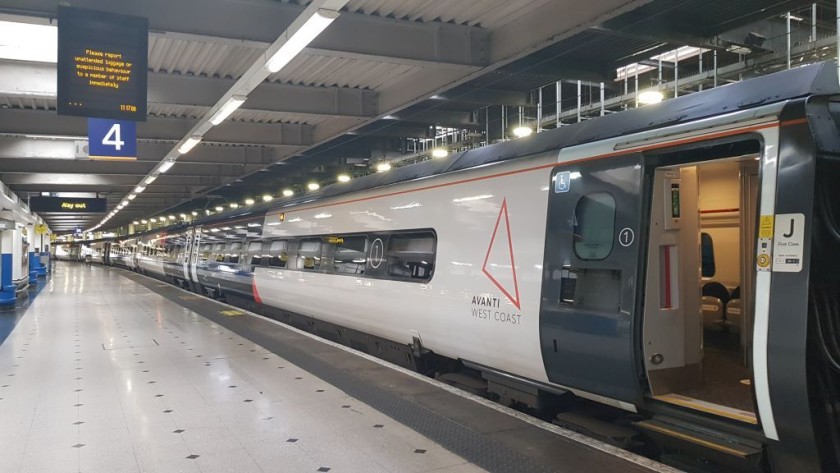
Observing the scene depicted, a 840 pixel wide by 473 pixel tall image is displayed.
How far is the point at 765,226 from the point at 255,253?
10698 mm

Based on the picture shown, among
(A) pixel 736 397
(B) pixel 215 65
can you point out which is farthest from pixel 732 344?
(B) pixel 215 65

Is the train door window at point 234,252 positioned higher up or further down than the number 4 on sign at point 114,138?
further down

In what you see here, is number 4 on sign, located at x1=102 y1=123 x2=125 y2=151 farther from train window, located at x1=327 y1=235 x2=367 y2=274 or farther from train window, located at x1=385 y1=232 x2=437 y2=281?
train window, located at x1=385 y1=232 x2=437 y2=281

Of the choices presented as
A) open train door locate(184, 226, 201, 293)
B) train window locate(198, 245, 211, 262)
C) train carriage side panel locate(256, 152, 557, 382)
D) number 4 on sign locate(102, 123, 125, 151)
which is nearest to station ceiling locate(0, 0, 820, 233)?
number 4 on sign locate(102, 123, 125, 151)

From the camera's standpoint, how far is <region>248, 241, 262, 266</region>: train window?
12227 mm

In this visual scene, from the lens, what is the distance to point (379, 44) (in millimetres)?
6879

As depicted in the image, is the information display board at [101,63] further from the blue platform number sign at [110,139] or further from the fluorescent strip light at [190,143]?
the fluorescent strip light at [190,143]

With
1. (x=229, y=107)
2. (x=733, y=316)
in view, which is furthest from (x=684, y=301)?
(x=229, y=107)

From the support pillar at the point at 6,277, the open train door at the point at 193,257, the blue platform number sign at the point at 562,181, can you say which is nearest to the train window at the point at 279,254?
the blue platform number sign at the point at 562,181

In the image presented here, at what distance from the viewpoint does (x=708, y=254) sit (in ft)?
22.1

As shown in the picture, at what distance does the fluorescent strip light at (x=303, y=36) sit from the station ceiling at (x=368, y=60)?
0.25 metres

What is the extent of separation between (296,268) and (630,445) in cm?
692

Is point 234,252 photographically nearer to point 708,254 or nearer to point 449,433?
point 708,254

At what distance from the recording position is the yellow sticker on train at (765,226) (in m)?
3.18
